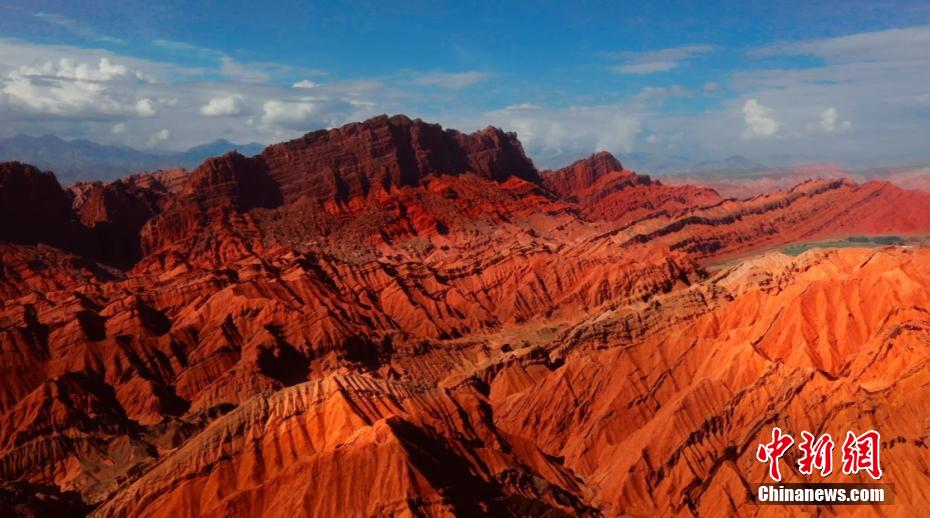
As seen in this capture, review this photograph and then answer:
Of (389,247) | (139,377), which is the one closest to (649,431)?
(139,377)

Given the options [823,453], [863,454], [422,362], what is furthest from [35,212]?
[863,454]

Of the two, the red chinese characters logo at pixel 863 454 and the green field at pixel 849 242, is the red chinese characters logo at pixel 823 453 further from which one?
the green field at pixel 849 242

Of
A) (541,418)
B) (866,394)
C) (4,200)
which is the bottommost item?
(541,418)

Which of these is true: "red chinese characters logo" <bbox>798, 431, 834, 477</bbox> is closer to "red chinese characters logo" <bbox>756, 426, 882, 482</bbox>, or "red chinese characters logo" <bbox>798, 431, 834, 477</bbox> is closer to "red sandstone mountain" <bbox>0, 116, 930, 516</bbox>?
"red chinese characters logo" <bbox>756, 426, 882, 482</bbox>

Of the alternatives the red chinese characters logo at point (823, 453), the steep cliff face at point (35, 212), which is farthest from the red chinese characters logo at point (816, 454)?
the steep cliff face at point (35, 212)

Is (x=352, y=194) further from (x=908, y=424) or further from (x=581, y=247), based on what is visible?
(x=908, y=424)
